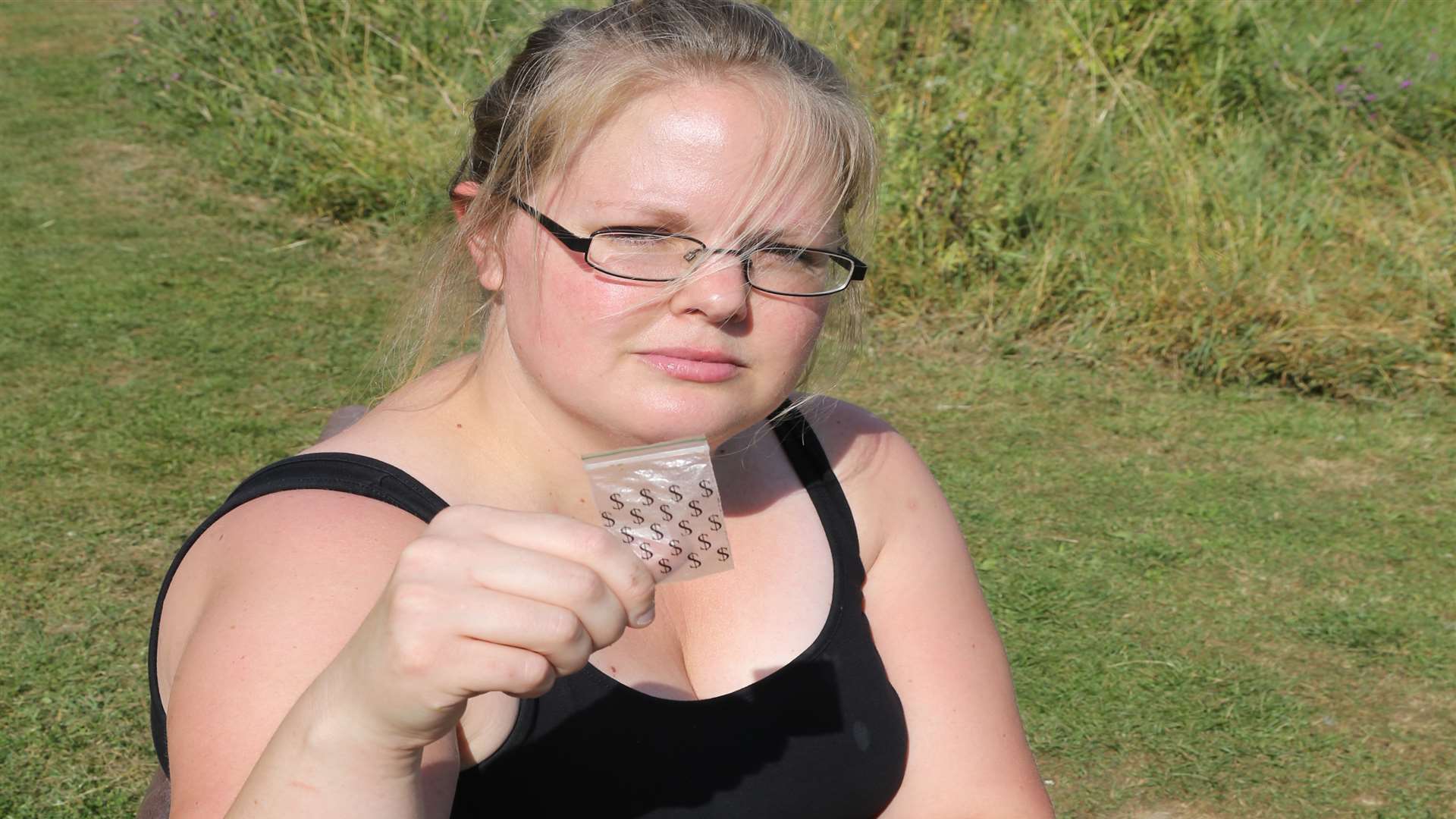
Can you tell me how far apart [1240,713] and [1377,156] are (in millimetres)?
3818

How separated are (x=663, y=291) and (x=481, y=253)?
351mm

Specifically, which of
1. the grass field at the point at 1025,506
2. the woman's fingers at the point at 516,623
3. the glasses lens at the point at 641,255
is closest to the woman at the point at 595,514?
the glasses lens at the point at 641,255

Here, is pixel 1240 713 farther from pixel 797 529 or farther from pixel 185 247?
pixel 185 247

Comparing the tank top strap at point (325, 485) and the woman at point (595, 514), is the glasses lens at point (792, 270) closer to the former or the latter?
the woman at point (595, 514)

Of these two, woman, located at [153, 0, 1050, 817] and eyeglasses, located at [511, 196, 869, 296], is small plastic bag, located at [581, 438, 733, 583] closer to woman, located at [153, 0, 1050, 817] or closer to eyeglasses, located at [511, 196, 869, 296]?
woman, located at [153, 0, 1050, 817]

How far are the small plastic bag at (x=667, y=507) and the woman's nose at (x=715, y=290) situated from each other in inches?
12.4

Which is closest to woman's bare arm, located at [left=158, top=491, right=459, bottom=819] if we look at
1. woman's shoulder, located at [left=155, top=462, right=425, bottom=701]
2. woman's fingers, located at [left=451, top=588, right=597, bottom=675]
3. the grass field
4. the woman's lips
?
woman's shoulder, located at [left=155, top=462, right=425, bottom=701]

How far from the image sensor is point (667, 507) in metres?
1.25

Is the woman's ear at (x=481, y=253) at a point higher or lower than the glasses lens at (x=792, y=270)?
lower

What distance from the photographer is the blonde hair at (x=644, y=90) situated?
1.62 m

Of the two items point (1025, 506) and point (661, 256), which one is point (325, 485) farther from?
point (1025, 506)

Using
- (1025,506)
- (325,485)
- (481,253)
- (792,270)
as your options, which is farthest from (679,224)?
(1025,506)

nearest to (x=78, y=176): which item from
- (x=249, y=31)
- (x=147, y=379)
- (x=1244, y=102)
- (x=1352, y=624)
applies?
(x=249, y=31)

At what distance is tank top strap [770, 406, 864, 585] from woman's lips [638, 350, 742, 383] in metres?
0.40
